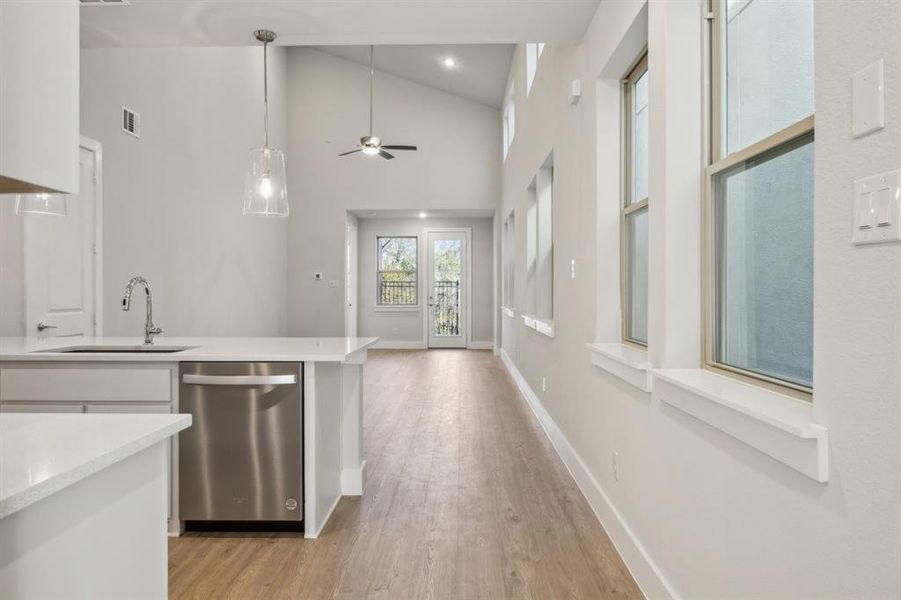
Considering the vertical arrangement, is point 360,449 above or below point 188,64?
below

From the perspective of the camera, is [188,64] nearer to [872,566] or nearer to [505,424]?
[505,424]

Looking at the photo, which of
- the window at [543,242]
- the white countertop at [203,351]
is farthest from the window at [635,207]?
the window at [543,242]

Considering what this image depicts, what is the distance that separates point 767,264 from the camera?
153cm

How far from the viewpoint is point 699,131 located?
188cm

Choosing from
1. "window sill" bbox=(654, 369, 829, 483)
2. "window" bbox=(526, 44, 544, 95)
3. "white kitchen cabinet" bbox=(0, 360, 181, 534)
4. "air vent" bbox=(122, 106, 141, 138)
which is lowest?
"white kitchen cabinet" bbox=(0, 360, 181, 534)

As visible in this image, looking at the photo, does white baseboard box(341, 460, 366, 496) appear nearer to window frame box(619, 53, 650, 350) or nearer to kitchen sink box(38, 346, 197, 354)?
kitchen sink box(38, 346, 197, 354)

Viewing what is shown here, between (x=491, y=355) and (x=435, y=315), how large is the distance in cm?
158

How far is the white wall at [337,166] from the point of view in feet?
30.0

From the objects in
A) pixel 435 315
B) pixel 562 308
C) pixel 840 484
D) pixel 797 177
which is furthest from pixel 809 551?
pixel 435 315

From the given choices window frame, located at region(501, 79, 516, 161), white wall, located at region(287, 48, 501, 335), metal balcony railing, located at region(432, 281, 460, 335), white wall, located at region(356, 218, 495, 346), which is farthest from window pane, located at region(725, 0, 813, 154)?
metal balcony railing, located at region(432, 281, 460, 335)

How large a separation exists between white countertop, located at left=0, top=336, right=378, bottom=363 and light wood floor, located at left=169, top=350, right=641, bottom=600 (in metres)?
0.81

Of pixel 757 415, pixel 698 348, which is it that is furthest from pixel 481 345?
pixel 757 415

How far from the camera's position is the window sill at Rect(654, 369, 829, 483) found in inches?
42.4

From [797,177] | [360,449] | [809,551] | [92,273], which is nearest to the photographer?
[809,551]
